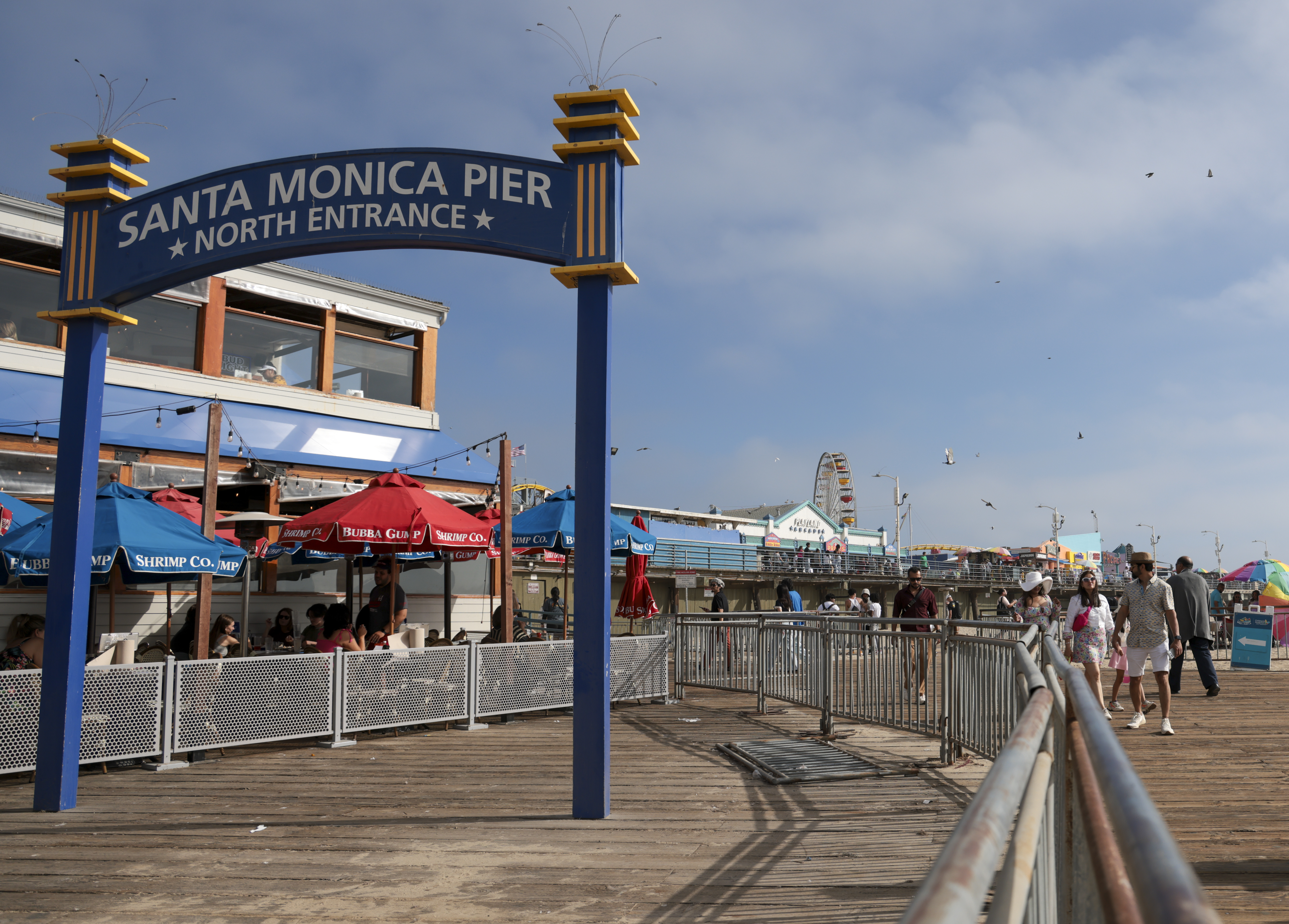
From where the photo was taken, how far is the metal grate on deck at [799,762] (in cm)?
723

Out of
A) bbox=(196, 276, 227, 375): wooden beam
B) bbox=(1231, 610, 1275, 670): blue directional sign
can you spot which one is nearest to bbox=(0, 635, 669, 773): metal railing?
bbox=(196, 276, 227, 375): wooden beam

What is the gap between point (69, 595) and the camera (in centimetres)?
671

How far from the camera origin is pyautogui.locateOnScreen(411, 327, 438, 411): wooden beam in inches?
825

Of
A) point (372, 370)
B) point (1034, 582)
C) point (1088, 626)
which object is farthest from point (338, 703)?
point (372, 370)

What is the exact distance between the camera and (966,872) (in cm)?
106

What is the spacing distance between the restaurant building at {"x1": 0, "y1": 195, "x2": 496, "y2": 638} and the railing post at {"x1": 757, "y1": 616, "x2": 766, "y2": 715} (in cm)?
741

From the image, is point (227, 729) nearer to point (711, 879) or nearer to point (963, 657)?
point (711, 879)

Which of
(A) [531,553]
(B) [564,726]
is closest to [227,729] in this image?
(B) [564,726]

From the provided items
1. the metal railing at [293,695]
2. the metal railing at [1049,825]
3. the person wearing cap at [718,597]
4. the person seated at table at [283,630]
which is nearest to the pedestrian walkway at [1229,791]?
the metal railing at [1049,825]

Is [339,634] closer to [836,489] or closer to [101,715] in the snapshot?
[101,715]

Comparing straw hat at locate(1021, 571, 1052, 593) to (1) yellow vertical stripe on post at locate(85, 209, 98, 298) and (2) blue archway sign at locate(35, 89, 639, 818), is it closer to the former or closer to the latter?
(2) blue archway sign at locate(35, 89, 639, 818)

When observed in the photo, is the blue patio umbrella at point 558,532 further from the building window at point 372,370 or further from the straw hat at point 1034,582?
the building window at point 372,370

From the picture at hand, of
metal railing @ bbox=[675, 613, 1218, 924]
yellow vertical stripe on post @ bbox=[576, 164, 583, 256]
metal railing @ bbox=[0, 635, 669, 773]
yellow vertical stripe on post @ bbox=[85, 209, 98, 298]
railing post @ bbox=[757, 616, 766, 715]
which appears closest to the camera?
metal railing @ bbox=[675, 613, 1218, 924]

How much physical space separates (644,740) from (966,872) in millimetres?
8505
